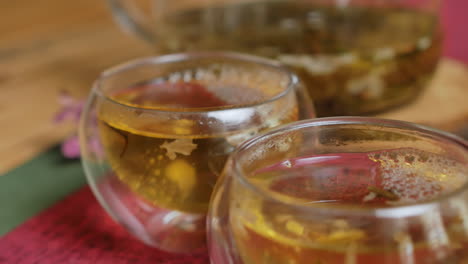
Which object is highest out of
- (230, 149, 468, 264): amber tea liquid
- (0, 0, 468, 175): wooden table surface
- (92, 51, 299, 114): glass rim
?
(92, 51, 299, 114): glass rim

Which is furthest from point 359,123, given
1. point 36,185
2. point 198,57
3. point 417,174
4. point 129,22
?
point 129,22

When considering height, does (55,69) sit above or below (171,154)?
below

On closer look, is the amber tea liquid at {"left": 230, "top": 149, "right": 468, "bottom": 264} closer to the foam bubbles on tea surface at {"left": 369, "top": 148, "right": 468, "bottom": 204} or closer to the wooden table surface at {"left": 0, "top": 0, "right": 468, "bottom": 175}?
the foam bubbles on tea surface at {"left": 369, "top": 148, "right": 468, "bottom": 204}

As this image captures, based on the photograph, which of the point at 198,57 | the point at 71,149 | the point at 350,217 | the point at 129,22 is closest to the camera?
the point at 350,217

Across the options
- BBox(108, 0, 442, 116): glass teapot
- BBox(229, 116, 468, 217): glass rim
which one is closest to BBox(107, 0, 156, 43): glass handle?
BBox(108, 0, 442, 116): glass teapot

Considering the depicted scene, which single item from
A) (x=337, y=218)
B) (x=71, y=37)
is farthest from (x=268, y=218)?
(x=71, y=37)

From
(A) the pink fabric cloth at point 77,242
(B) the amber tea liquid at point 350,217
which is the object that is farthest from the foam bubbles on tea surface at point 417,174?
(A) the pink fabric cloth at point 77,242

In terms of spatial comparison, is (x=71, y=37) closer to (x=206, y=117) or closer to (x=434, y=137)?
(x=206, y=117)

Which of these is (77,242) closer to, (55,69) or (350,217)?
(350,217)
